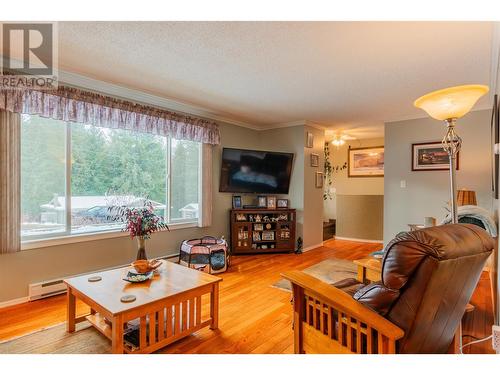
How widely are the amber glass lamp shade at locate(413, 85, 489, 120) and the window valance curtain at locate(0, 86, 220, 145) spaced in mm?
2880

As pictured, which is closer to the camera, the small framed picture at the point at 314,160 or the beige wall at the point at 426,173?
the beige wall at the point at 426,173

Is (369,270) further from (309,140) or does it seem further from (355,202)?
(355,202)

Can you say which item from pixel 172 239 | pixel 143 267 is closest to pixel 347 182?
pixel 172 239

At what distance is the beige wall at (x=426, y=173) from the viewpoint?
374cm

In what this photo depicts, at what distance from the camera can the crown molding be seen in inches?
110

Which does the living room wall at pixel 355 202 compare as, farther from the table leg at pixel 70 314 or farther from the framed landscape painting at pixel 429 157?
the table leg at pixel 70 314

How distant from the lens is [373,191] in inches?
234

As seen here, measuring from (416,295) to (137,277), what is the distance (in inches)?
69.0

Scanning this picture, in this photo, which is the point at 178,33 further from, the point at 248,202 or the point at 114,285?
the point at 248,202

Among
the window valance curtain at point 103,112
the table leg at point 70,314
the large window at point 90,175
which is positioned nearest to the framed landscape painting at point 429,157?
the window valance curtain at point 103,112

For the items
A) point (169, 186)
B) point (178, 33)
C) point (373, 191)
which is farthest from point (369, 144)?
point (178, 33)

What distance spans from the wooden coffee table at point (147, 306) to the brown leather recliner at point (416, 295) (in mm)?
1004

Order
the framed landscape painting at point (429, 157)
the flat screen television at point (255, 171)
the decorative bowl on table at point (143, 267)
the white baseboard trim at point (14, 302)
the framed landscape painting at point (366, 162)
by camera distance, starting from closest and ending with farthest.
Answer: the decorative bowl on table at point (143, 267), the white baseboard trim at point (14, 302), the framed landscape painting at point (429, 157), the flat screen television at point (255, 171), the framed landscape painting at point (366, 162)
